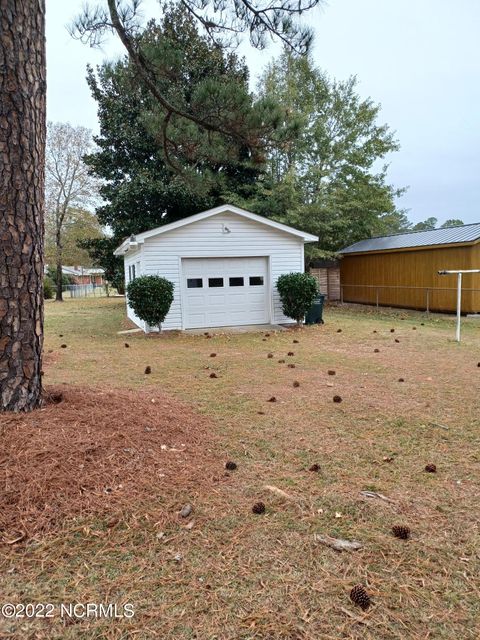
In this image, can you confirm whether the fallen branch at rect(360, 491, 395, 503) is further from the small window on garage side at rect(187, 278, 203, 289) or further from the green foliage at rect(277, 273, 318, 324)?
the small window on garage side at rect(187, 278, 203, 289)

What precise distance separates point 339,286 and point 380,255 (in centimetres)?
308

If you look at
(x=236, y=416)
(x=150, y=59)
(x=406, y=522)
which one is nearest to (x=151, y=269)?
(x=150, y=59)

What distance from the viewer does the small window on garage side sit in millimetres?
11141

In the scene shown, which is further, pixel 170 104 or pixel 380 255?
pixel 380 255

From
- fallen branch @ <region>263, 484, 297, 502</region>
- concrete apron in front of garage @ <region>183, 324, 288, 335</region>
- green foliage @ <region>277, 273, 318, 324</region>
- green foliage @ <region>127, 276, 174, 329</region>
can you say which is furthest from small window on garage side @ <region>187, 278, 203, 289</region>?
fallen branch @ <region>263, 484, 297, 502</region>

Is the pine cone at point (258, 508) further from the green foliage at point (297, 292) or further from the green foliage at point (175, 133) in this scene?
the green foliage at point (297, 292)

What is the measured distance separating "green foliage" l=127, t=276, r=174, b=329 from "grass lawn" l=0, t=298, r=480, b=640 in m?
5.58

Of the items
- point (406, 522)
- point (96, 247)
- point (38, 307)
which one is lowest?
point (406, 522)

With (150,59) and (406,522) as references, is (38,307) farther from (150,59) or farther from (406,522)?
(150,59)

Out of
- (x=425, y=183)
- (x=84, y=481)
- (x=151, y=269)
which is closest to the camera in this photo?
(x=84, y=481)

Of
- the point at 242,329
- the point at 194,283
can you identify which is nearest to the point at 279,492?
the point at 242,329

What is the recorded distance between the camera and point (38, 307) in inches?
127

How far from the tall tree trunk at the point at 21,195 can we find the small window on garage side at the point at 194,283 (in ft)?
25.9

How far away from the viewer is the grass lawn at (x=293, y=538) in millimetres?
1658
